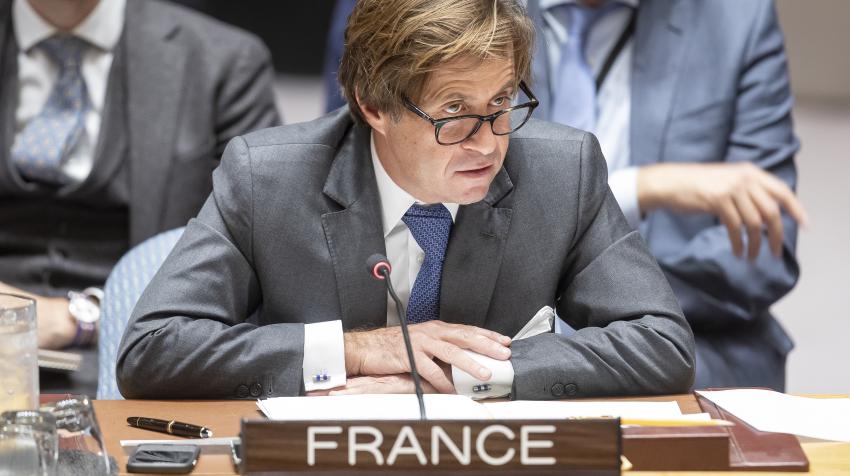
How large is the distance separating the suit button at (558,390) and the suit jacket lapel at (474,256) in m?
0.33

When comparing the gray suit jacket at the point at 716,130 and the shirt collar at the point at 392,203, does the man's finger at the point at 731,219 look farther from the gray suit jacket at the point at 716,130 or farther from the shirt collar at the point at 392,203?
the shirt collar at the point at 392,203

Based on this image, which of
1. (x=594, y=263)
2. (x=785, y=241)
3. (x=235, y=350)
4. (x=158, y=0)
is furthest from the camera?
(x=158, y=0)

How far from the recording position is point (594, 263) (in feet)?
7.63

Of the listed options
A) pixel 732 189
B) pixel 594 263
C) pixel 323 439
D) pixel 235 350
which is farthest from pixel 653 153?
pixel 323 439

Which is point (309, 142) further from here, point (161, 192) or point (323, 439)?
point (161, 192)

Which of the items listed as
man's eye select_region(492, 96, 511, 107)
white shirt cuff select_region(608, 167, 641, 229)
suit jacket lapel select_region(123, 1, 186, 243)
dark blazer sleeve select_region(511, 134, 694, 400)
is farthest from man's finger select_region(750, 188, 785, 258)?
suit jacket lapel select_region(123, 1, 186, 243)

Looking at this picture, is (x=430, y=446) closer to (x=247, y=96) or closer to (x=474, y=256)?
(x=474, y=256)

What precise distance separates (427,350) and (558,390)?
0.23 m

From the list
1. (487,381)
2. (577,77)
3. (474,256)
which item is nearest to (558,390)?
(487,381)

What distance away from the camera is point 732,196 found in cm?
311

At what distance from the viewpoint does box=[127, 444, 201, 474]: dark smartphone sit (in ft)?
5.46

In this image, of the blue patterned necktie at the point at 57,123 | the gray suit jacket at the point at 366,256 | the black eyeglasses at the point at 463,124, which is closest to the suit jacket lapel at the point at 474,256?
the gray suit jacket at the point at 366,256

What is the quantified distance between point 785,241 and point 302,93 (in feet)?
5.23

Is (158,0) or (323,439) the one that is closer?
(323,439)
